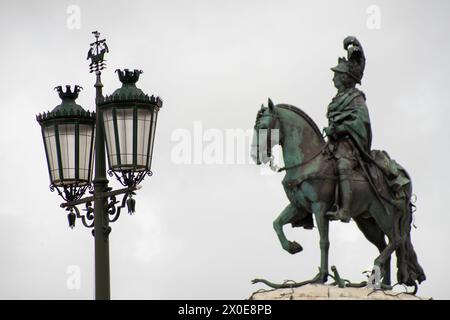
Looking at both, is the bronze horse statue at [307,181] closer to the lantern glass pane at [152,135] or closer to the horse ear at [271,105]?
the horse ear at [271,105]

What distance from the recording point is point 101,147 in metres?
17.5

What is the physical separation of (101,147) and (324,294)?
18.2 feet

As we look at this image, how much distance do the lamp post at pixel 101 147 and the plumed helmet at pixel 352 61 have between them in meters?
5.98

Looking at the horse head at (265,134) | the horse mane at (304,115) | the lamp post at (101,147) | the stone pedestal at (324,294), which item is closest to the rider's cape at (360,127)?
the horse mane at (304,115)

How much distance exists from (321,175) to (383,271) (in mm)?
2029

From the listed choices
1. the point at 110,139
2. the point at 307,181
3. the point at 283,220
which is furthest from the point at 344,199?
the point at 110,139

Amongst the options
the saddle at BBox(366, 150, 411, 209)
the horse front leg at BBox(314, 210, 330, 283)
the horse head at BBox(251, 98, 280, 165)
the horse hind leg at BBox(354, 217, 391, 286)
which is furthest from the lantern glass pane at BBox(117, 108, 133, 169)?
the horse hind leg at BBox(354, 217, 391, 286)

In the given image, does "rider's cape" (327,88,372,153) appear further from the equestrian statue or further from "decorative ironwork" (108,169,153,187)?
"decorative ironwork" (108,169,153,187)

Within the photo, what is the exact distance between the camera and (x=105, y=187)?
56.9 feet

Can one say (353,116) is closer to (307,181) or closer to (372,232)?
(307,181)

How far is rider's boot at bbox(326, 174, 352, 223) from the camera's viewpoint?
2211cm

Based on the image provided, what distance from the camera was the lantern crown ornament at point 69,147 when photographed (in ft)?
58.3
